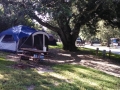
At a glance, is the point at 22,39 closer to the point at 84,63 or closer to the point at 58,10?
the point at 58,10

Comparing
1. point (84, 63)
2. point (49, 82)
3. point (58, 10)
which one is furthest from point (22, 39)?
point (49, 82)

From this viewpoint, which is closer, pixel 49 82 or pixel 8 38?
pixel 49 82

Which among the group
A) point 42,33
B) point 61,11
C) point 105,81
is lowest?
point 105,81

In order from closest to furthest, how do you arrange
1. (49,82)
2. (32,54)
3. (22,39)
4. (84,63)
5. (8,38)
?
(49,82), (32,54), (84,63), (22,39), (8,38)

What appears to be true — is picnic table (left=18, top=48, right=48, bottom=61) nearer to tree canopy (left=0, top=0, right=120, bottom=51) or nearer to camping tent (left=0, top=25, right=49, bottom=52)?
tree canopy (left=0, top=0, right=120, bottom=51)

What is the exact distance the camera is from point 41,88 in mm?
6215

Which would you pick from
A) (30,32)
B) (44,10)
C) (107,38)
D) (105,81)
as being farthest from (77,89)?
(107,38)

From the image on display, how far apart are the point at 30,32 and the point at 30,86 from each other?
962cm

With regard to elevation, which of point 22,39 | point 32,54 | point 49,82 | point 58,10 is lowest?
point 49,82

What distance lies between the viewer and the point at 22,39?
1578 cm

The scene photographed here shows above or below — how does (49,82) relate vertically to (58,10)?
below

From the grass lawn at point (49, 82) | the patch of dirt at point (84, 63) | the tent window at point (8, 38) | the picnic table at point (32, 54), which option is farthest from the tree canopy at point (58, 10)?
the grass lawn at point (49, 82)

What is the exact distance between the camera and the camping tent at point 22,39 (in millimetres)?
15530

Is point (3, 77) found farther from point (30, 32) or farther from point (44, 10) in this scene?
point (30, 32)
